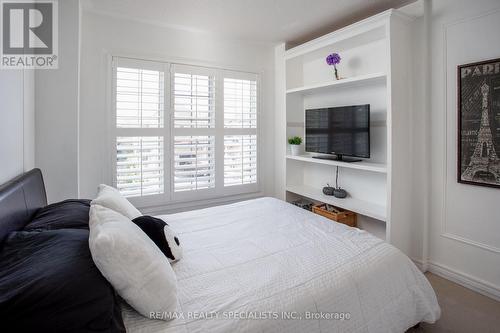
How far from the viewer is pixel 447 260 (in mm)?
2383

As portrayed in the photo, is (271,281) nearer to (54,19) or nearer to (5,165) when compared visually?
(5,165)

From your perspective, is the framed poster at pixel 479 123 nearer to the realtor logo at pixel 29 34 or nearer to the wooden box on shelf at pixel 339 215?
the wooden box on shelf at pixel 339 215

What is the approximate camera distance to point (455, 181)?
2297 millimetres

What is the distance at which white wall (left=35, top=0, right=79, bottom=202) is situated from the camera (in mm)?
2229

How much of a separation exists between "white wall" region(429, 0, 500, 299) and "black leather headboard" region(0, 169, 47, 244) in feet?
9.74

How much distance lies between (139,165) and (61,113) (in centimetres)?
86

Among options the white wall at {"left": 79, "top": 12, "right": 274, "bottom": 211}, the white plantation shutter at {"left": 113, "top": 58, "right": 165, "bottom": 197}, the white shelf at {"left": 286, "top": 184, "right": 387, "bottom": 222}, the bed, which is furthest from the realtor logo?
the white shelf at {"left": 286, "top": 184, "right": 387, "bottom": 222}

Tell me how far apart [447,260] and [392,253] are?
125cm

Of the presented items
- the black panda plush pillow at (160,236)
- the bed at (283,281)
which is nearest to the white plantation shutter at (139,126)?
the bed at (283,281)

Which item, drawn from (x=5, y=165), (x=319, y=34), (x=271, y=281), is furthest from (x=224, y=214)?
(x=319, y=34)

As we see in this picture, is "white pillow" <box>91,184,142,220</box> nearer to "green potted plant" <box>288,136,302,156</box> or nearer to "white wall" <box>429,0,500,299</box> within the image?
"green potted plant" <box>288,136,302,156</box>

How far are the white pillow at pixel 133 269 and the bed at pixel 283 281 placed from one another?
0.08 meters

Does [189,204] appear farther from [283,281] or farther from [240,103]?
[283,281]

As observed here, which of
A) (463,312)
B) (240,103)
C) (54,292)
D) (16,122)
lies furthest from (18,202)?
(463,312)
